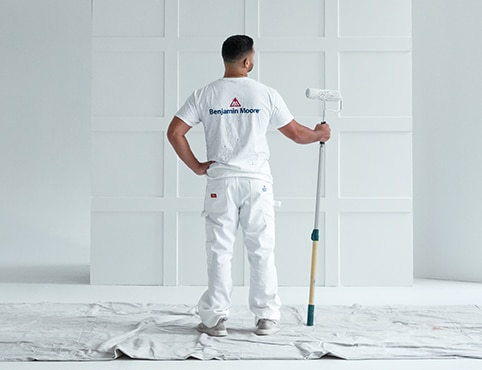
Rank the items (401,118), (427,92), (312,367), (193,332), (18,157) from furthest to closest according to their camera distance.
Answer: (18,157), (427,92), (401,118), (193,332), (312,367)

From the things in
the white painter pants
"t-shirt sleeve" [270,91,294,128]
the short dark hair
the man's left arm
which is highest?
the short dark hair

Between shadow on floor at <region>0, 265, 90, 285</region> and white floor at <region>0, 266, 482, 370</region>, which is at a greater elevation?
→ shadow on floor at <region>0, 265, 90, 285</region>

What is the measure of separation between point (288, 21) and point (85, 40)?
2.96 meters

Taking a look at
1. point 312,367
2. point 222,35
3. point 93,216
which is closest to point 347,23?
point 222,35

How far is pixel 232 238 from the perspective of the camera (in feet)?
14.0

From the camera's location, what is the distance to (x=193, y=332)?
425 centimetres

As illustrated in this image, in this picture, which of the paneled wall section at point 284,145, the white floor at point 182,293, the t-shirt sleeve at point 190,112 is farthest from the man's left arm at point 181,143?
the paneled wall section at point 284,145

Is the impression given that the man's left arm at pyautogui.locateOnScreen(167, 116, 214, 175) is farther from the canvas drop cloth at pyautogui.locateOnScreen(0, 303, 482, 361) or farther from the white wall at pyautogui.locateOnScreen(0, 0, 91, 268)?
the white wall at pyautogui.locateOnScreen(0, 0, 91, 268)

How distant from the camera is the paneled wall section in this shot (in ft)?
19.8

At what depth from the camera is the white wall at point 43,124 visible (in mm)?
8281

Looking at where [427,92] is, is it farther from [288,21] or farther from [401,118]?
[288,21]

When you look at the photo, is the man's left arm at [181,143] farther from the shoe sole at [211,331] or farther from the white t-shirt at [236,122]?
the shoe sole at [211,331]

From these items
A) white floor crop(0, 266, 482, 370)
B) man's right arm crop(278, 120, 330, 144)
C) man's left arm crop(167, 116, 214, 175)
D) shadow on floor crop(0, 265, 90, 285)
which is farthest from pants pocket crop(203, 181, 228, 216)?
shadow on floor crop(0, 265, 90, 285)

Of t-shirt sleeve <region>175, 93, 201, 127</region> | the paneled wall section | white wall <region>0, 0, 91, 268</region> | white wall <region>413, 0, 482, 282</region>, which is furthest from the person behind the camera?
white wall <region>0, 0, 91, 268</region>
